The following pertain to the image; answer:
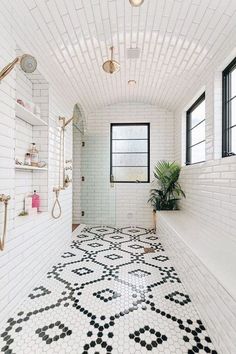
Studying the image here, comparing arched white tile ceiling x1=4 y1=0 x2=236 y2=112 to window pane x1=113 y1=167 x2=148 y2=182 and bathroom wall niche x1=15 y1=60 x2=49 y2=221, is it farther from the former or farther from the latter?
window pane x1=113 y1=167 x2=148 y2=182

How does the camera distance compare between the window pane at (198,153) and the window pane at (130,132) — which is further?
the window pane at (130,132)

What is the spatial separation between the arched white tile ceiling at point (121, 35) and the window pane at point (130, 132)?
1.45m

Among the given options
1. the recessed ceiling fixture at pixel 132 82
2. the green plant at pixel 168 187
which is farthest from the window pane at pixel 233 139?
the recessed ceiling fixture at pixel 132 82

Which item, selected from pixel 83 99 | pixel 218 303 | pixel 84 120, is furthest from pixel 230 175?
pixel 84 120

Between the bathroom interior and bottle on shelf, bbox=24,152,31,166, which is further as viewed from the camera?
bottle on shelf, bbox=24,152,31,166

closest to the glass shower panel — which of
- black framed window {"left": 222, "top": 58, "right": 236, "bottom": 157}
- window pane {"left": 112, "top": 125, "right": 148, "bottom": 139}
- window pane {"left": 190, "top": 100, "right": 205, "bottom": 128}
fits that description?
window pane {"left": 112, "top": 125, "right": 148, "bottom": 139}

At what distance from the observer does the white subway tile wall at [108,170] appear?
4438 mm

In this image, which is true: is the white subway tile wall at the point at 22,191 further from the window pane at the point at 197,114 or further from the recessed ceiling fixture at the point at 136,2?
the window pane at the point at 197,114

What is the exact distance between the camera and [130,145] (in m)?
4.58

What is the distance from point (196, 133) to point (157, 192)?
1346mm

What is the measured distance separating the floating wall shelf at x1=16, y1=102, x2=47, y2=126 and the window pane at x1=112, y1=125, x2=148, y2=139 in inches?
91.3

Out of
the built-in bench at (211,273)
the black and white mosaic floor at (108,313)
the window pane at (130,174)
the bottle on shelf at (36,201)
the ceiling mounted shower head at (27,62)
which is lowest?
the black and white mosaic floor at (108,313)

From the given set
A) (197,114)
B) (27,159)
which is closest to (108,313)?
(27,159)

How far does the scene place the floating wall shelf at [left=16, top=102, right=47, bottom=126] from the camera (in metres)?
1.95
